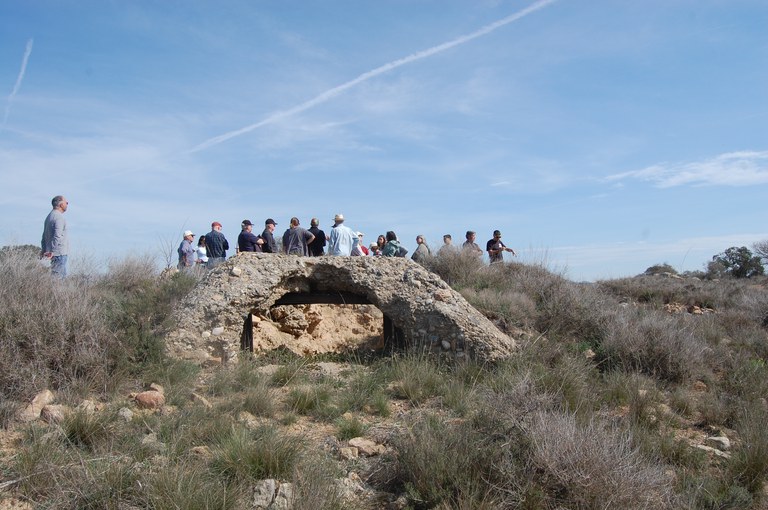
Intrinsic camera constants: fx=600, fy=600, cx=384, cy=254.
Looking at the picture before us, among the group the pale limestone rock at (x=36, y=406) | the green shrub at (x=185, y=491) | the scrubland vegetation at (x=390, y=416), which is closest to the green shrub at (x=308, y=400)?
the scrubland vegetation at (x=390, y=416)

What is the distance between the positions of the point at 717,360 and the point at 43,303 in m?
8.26

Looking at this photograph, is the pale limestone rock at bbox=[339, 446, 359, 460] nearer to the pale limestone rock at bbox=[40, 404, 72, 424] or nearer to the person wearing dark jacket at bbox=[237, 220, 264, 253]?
the pale limestone rock at bbox=[40, 404, 72, 424]

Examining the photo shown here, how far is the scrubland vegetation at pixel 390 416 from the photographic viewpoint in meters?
4.09

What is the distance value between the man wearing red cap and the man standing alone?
114 inches

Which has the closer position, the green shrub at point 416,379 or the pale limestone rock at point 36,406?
the pale limestone rock at point 36,406

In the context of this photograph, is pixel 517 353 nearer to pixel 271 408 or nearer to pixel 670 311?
pixel 271 408

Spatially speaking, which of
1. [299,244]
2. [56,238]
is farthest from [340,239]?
[56,238]

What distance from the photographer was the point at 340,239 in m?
10.5

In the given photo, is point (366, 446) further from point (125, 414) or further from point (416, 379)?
point (125, 414)

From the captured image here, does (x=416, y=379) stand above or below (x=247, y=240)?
below

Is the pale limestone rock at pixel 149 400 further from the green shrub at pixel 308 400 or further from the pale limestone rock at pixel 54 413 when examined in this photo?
the green shrub at pixel 308 400

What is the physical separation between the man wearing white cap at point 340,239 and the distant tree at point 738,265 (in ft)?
52.2

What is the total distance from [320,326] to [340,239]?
6.43 ft

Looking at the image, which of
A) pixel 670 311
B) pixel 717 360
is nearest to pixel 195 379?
pixel 717 360
